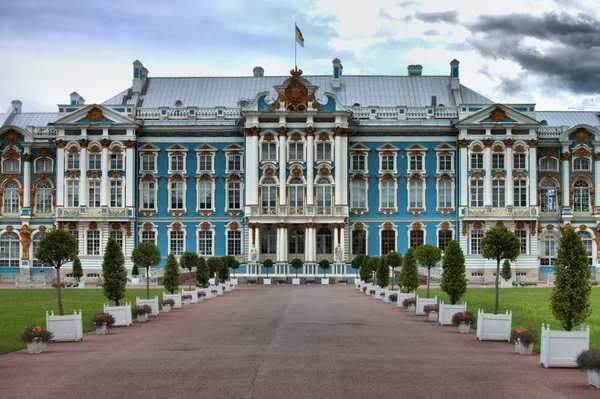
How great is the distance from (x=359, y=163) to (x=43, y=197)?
27079 millimetres

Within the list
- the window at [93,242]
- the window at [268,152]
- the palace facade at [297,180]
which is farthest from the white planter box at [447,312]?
the window at [93,242]

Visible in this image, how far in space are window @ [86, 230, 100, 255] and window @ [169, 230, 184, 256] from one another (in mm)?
6038

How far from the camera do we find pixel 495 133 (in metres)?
74.7

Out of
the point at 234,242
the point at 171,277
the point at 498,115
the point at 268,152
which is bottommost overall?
the point at 171,277

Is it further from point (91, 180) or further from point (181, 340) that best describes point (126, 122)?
point (181, 340)

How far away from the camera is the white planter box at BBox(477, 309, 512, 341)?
26.2 metres

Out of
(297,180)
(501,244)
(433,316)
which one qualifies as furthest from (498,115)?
(501,244)

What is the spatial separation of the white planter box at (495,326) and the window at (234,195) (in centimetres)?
5178

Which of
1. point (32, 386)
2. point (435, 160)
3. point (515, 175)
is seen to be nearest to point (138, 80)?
point (435, 160)

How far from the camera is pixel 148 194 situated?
3031 inches

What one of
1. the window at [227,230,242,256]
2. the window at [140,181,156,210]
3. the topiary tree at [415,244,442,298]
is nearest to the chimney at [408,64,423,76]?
the window at [227,230,242,256]

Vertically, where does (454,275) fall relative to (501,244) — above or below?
below

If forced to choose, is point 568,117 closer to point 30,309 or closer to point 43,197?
point 43,197

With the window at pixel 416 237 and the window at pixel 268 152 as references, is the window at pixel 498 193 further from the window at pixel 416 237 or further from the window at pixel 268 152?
the window at pixel 268 152
